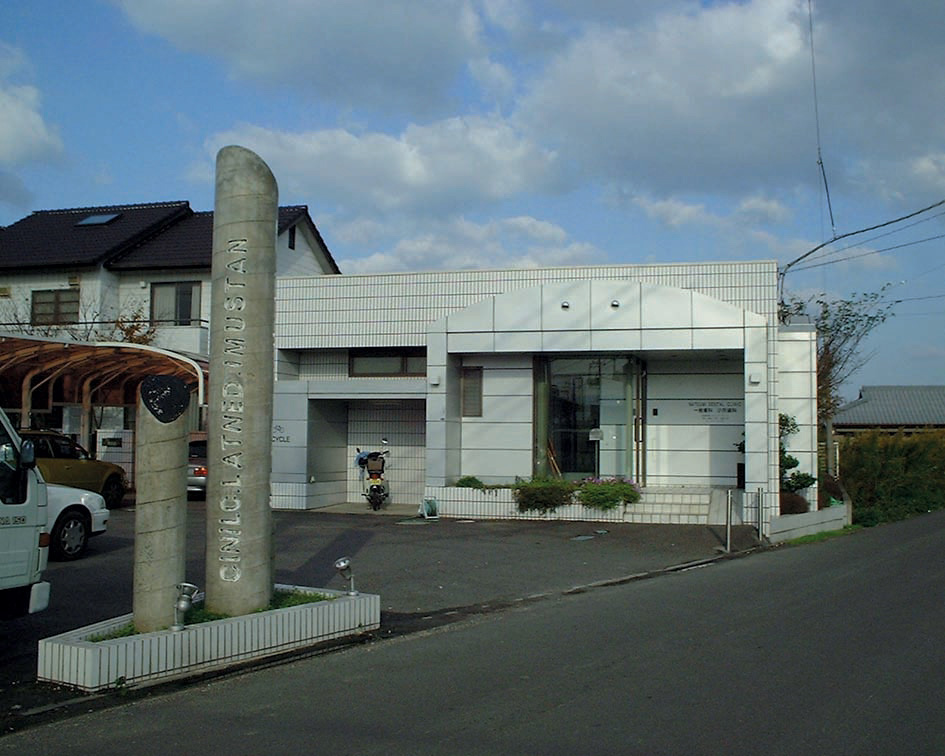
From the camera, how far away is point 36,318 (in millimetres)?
31109

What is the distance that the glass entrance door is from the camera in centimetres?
2056

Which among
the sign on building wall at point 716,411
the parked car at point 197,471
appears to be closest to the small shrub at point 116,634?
the parked car at point 197,471

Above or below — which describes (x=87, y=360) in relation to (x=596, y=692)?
above

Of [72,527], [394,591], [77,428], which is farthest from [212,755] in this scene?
[77,428]

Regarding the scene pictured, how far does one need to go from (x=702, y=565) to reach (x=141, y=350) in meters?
12.1

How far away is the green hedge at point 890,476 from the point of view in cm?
2445

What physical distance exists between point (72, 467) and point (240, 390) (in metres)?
11.5

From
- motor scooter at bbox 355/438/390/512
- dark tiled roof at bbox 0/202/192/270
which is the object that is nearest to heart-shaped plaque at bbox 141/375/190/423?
motor scooter at bbox 355/438/390/512

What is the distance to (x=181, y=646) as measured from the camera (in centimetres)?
750

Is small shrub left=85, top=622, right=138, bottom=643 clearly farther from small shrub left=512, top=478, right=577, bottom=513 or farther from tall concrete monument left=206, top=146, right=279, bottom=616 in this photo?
small shrub left=512, top=478, right=577, bottom=513

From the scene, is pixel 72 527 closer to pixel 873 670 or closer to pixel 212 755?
pixel 212 755

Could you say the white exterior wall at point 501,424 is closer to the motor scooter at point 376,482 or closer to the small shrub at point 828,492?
the motor scooter at point 376,482

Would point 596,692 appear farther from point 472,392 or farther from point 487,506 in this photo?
point 472,392

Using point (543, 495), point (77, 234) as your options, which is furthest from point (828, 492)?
point (77, 234)
